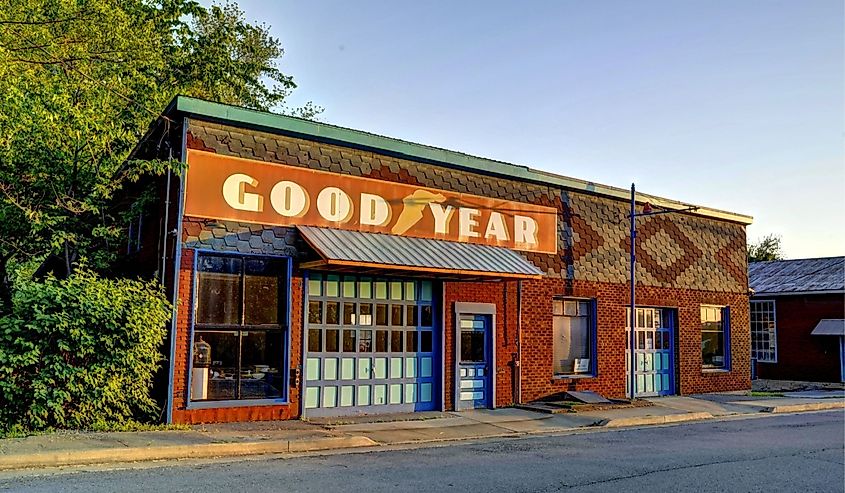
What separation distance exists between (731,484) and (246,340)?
8601 mm

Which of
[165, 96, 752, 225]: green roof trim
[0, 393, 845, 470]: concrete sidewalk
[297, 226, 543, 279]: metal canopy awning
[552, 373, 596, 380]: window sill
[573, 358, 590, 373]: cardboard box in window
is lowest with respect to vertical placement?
[0, 393, 845, 470]: concrete sidewalk

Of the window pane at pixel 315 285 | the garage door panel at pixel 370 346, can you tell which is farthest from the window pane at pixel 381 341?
the window pane at pixel 315 285

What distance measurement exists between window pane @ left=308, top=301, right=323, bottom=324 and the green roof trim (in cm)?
327

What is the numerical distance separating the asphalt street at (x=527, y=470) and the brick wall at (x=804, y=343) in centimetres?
1914

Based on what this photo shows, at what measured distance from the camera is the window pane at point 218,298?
13.8 metres

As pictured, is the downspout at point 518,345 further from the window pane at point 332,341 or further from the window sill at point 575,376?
the window pane at point 332,341

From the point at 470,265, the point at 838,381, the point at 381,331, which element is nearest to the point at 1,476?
the point at 381,331

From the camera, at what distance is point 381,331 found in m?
16.3

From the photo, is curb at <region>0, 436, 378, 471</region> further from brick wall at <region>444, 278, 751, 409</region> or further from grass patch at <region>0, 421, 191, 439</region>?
brick wall at <region>444, 278, 751, 409</region>

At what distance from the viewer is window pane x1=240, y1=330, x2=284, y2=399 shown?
1419 centimetres

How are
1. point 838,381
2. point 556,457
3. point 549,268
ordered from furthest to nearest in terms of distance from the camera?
point 838,381 < point 549,268 < point 556,457

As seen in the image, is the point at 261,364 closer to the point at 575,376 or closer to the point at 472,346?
the point at 472,346

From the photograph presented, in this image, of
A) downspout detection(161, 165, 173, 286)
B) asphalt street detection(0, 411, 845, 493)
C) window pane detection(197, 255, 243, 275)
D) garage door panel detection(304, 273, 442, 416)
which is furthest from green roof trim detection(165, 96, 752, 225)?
asphalt street detection(0, 411, 845, 493)

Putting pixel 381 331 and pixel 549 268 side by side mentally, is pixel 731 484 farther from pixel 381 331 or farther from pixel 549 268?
pixel 549 268
